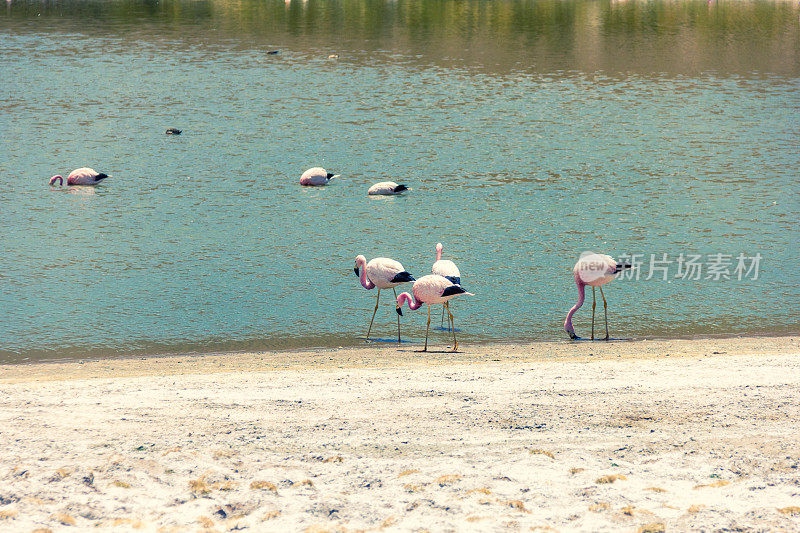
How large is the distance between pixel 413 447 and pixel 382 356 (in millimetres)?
3579

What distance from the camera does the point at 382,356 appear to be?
11.2 metres

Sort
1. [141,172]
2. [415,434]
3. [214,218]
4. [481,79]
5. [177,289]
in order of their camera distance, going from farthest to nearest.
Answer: [481,79], [141,172], [214,218], [177,289], [415,434]

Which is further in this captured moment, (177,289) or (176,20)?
(176,20)

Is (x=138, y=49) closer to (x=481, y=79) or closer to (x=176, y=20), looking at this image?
(x=176, y=20)

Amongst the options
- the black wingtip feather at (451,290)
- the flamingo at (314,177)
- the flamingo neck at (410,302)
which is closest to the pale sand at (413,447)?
the black wingtip feather at (451,290)

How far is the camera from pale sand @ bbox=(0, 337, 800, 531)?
6516 mm

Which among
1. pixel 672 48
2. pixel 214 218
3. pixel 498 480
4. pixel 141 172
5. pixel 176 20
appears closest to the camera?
pixel 498 480

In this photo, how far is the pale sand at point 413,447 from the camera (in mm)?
6516

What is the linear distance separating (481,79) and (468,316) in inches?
842

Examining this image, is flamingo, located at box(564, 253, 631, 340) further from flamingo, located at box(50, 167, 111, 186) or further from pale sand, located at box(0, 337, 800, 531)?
flamingo, located at box(50, 167, 111, 186)

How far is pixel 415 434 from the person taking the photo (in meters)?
7.94

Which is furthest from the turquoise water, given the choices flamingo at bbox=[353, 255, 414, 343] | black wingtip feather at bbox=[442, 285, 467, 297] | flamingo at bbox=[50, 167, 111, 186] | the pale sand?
the pale sand

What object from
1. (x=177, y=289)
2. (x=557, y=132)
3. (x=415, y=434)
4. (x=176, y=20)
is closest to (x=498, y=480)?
(x=415, y=434)

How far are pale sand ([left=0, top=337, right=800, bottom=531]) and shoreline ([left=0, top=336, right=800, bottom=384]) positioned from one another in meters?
0.21
